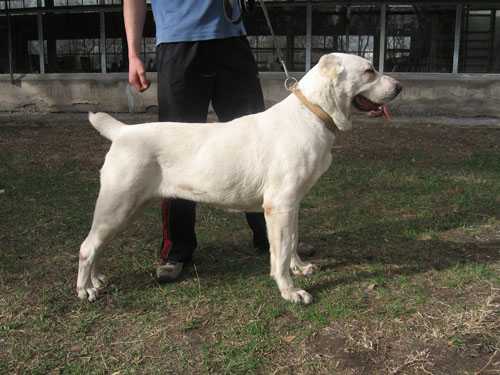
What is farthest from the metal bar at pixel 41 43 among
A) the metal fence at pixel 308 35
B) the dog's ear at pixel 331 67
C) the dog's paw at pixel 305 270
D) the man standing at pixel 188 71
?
the dog's ear at pixel 331 67

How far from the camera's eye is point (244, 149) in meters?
3.25

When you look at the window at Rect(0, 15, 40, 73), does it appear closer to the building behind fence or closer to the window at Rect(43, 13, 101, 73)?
the building behind fence

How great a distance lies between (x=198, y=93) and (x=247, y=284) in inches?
54.1

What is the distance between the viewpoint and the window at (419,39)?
37.2ft

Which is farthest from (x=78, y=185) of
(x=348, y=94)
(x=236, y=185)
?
(x=348, y=94)

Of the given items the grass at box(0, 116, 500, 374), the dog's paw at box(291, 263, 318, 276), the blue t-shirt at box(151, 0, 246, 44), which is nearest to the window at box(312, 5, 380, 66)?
the grass at box(0, 116, 500, 374)

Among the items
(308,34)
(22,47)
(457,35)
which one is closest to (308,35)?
(308,34)

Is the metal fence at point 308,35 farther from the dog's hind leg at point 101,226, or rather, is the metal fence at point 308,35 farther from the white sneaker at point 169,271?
the dog's hind leg at point 101,226

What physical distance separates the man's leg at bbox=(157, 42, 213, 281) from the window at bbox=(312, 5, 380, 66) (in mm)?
8352

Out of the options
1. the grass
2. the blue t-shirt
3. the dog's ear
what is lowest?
the grass

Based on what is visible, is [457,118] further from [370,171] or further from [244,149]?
[244,149]

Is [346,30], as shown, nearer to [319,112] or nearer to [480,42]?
[480,42]

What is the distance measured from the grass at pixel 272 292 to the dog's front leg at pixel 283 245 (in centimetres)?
8

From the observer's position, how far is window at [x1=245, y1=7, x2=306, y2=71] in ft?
38.1
